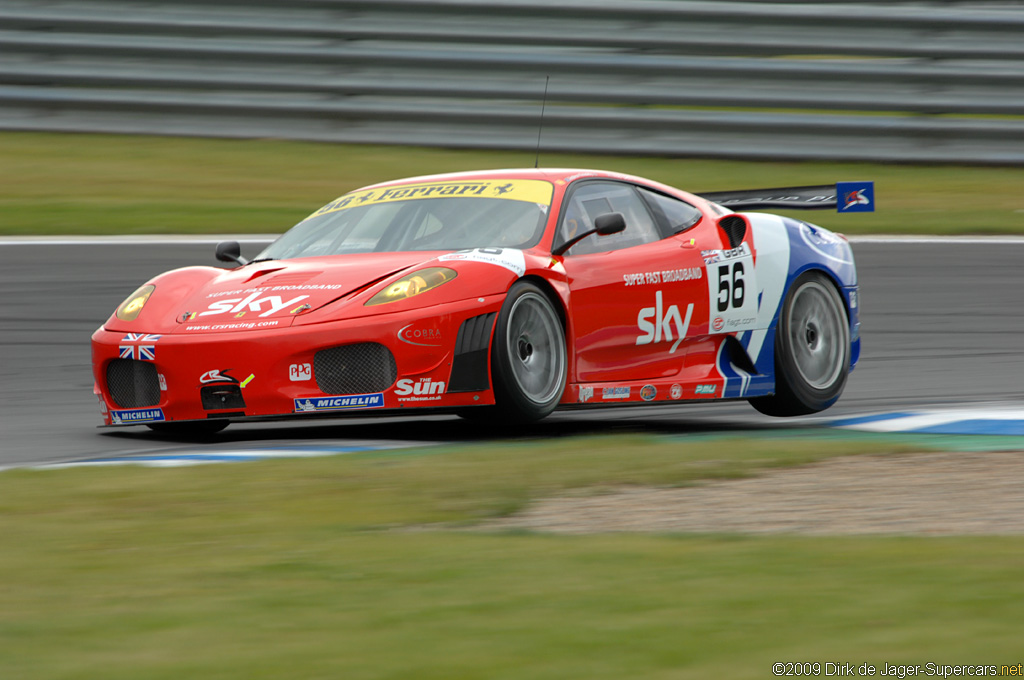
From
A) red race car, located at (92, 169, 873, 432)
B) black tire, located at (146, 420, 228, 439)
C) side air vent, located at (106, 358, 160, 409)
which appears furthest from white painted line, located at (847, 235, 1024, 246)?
side air vent, located at (106, 358, 160, 409)

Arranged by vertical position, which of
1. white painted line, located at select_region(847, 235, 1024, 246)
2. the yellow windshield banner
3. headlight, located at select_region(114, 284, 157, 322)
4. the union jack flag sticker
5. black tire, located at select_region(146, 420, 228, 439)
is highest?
the yellow windshield banner

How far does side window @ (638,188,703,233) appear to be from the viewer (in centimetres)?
716

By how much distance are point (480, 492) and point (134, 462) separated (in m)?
1.49

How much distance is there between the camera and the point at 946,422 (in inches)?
264

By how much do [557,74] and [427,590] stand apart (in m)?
11.4

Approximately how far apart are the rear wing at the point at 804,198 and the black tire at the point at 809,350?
0.40 meters

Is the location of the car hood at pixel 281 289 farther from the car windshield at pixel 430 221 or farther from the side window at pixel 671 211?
the side window at pixel 671 211

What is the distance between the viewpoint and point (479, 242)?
21.4 feet

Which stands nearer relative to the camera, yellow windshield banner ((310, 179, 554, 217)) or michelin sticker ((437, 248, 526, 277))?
michelin sticker ((437, 248, 526, 277))

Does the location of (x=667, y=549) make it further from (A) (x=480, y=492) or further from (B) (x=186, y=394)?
(B) (x=186, y=394)

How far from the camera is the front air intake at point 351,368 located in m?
5.87

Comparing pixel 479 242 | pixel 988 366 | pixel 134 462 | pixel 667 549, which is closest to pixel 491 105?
pixel 988 366

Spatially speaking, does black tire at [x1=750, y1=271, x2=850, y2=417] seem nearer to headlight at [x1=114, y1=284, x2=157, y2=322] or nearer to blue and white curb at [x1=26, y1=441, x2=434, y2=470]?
blue and white curb at [x1=26, y1=441, x2=434, y2=470]

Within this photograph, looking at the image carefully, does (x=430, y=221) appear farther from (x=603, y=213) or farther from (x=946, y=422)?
(x=946, y=422)
